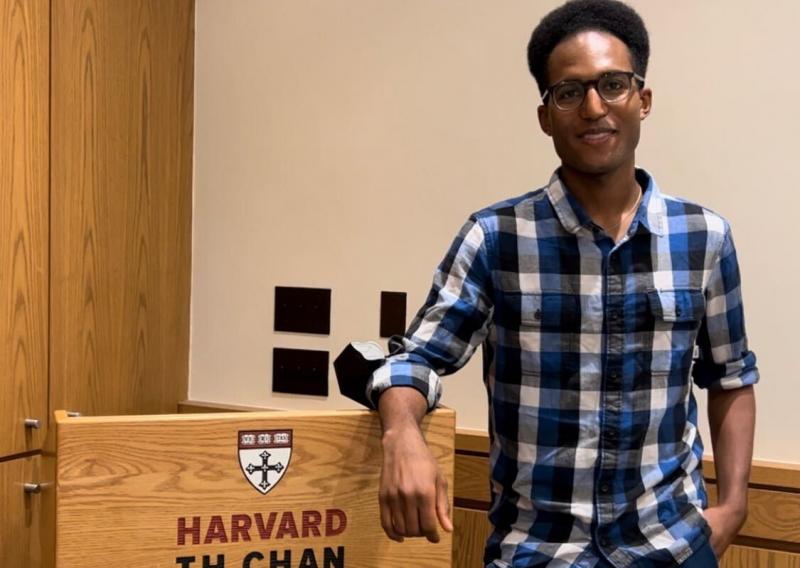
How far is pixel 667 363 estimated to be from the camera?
4.09 feet

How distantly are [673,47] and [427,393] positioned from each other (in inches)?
42.8

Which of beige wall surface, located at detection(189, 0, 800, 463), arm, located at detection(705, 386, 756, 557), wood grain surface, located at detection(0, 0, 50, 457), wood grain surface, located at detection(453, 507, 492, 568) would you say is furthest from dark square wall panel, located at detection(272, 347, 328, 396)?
arm, located at detection(705, 386, 756, 557)

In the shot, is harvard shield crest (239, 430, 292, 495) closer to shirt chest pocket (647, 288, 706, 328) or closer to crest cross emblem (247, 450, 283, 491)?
crest cross emblem (247, 450, 283, 491)

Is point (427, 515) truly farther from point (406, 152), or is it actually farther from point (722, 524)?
point (406, 152)

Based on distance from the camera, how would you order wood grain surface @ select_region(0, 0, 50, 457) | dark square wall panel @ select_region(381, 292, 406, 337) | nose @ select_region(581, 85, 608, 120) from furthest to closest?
1. dark square wall panel @ select_region(381, 292, 406, 337)
2. wood grain surface @ select_region(0, 0, 50, 457)
3. nose @ select_region(581, 85, 608, 120)

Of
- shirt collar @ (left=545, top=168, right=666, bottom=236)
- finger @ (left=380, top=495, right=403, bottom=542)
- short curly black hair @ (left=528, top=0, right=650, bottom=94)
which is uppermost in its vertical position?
short curly black hair @ (left=528, top=0, right=650, bottom=94)

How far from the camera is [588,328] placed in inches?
48.6

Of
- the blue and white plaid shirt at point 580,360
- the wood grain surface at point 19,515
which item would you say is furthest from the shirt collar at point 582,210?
the wood grain surface at point 19,515

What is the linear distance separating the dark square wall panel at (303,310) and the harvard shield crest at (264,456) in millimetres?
1060

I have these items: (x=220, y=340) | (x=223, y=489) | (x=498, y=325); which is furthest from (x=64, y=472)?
(x=220, y=340)

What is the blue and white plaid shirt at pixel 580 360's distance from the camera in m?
1.22

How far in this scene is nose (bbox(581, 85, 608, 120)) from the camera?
1200 millimetres

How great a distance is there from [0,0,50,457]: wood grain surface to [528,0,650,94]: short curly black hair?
1.04 m

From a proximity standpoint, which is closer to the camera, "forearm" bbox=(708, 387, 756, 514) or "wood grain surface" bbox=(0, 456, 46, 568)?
"forearm" bbox=(708, 387, 756, 514)
